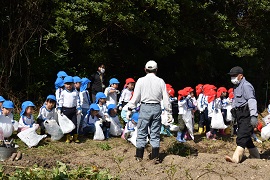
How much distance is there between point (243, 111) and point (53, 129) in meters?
4.07

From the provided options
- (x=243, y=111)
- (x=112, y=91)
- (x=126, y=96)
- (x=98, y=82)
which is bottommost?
(x=243, y=111)

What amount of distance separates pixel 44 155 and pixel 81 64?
6028 millimetres

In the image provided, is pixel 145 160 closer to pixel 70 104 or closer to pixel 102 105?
pixel 70 104

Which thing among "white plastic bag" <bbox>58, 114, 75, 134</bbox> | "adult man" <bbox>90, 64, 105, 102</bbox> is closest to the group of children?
"white plastic bag" <bbox>58, 114, 75, 134</bbox>

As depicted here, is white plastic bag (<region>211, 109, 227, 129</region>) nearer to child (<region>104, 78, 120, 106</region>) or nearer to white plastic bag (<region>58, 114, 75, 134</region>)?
child (<region>104, 78, 120, 106</region>)

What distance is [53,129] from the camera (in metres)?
8.92

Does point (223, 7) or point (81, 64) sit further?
point (223, 7)

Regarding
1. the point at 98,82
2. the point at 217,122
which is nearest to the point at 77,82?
the point at 98,82

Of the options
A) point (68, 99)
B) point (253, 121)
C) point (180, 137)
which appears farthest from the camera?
point (180, 137)

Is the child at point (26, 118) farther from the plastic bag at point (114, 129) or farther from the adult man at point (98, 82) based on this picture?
the adult man at point (98, 82)

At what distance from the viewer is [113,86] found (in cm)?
1059

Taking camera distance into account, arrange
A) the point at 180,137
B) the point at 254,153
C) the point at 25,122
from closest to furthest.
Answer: the point at 254,153 → the point at 25,122 → the point at 180,137

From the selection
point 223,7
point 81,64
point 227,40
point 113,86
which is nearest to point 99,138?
point 113,86

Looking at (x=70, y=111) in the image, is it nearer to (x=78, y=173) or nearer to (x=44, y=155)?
(x=44, y=155)
